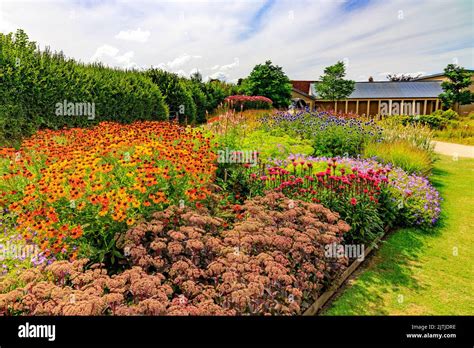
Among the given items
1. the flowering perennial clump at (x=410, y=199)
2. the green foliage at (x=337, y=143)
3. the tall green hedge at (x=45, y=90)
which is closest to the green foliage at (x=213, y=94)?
the tall green hedge at (x=45, y=90)

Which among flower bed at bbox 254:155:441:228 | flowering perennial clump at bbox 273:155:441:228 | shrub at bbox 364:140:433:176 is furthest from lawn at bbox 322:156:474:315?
shrub at bbox 364:140:433:176

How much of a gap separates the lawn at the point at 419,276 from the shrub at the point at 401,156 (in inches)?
64.5

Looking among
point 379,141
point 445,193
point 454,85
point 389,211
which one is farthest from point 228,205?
point 454,85

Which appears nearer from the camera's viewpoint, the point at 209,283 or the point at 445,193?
the point at 209,283

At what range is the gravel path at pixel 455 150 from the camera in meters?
13.4

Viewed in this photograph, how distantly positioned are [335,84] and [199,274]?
1007 inches

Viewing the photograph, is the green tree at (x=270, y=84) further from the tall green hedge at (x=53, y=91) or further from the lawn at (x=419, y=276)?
the lawn at (x=419, y=276)

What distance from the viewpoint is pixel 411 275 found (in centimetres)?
464

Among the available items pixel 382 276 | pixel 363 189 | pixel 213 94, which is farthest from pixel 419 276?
pixel 213 94

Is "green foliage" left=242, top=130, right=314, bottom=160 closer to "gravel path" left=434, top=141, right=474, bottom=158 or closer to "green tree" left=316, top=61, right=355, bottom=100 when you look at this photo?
"gravel path" left=434, top=141, right=474, bottom=158

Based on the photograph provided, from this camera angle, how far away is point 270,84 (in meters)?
24.9

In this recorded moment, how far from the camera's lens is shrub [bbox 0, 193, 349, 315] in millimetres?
2807
